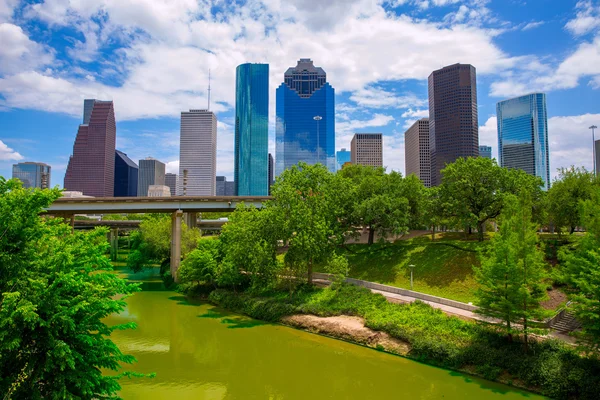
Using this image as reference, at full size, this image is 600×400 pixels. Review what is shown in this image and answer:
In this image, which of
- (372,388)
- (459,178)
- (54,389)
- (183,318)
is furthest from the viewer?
(459,178)

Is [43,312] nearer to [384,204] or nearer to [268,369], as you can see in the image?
[268,369]

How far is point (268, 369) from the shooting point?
2322 centimetres

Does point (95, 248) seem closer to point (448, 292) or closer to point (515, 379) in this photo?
point (515, 379)

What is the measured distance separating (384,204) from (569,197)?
17.0 metres

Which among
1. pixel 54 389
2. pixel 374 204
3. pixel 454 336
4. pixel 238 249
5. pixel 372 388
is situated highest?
pixel 374 204

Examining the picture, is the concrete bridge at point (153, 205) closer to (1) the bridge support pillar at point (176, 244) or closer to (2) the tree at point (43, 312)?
(1) the bridge support pillar at point (176, 244)

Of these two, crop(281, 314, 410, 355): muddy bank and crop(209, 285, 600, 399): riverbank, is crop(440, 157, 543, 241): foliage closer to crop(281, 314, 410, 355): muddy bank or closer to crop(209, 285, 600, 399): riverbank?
crop(209, 285, 600, 399): riverbank

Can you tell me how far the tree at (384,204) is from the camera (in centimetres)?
4188

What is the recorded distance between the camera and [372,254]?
44.2 m

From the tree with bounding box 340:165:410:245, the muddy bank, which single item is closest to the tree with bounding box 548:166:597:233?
the tree with bounding box 340:165:410:245

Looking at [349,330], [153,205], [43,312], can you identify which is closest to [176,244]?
[153,205]

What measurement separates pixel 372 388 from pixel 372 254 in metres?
24.4

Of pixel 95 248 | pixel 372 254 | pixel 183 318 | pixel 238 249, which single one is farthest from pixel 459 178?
pixel 95 248

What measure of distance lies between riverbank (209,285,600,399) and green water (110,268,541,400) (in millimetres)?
803
